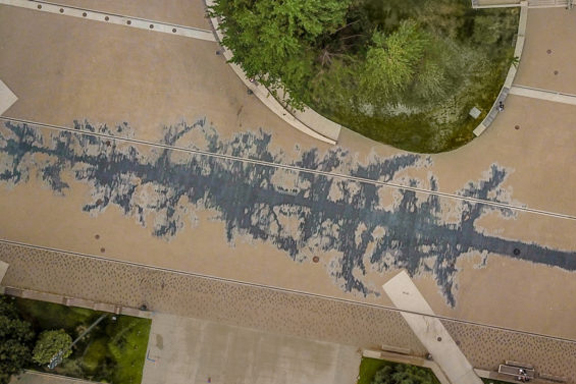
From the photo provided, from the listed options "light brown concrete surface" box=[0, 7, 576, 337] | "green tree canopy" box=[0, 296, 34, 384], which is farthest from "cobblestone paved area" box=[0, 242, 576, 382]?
"green tree canopy" box=[0, 296, 34, 384]

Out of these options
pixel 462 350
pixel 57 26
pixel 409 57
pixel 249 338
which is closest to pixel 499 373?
pixel 462 350

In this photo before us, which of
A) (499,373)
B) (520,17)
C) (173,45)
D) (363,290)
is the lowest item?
(499,373)

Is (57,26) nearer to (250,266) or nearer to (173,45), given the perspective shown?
(173,45)

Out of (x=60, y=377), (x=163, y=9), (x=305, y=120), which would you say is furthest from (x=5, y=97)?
(x=305, y=120)

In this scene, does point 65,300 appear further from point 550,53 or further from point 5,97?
point 550,53

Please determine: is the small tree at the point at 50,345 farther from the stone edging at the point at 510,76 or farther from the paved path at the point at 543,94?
the paved path at the point at 543,94

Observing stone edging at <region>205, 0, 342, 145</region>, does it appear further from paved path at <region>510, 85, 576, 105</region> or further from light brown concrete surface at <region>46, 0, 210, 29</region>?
paved path at <region>510, 85, 576, 105</region>
